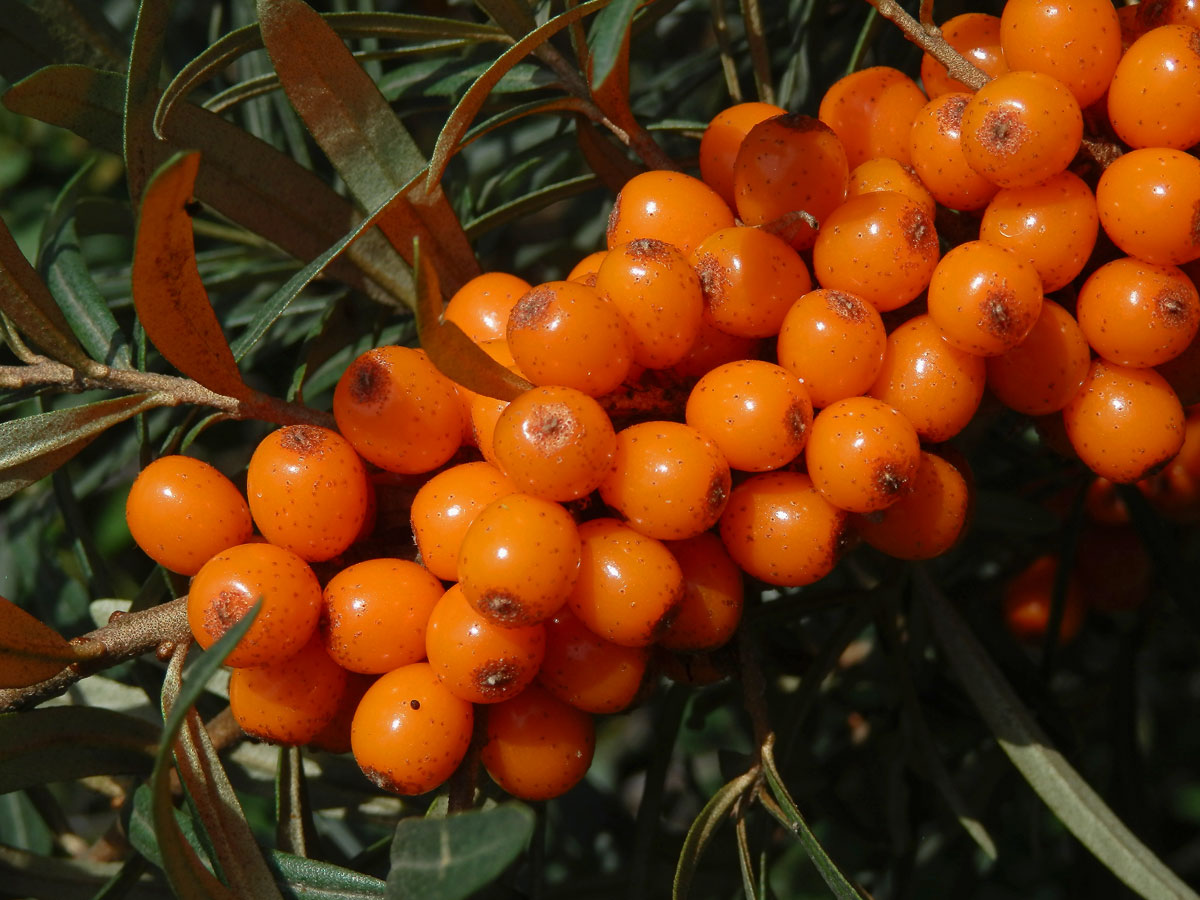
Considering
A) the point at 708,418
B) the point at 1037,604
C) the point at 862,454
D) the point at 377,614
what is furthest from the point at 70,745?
the point at 1037,604

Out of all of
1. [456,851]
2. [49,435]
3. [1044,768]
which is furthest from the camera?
[1044,768]

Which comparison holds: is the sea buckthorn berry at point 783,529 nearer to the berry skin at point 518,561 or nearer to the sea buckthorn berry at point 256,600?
the berry skin at point 518,561

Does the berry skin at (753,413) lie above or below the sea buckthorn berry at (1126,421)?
above

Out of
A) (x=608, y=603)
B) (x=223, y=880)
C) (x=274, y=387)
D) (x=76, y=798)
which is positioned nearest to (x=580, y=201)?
(x=274, y=387)

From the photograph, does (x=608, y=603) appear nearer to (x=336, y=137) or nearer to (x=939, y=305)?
(x=939, y=305)

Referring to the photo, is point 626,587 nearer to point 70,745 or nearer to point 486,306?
point 486,306

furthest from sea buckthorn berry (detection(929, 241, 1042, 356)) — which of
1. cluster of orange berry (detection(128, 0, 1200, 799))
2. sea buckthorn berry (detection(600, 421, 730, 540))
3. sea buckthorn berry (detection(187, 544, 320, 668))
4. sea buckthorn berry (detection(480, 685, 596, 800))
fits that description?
sea buckthorn berry (detection(187, 544, 320, 668))

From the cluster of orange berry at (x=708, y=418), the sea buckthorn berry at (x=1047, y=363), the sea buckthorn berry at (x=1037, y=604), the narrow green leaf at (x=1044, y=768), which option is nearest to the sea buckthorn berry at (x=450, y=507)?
the cluster of orange berry at (x=708, y=418)
